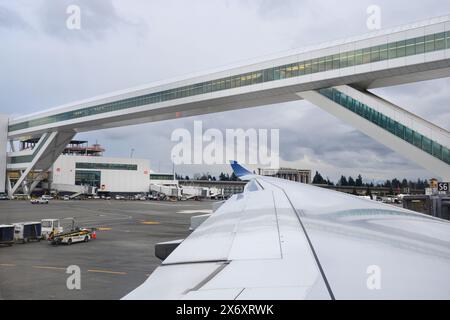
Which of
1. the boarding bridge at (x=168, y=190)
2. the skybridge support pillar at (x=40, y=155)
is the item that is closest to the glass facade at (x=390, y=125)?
the boarding bridge at (x=168, y=190)

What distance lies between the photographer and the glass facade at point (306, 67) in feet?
111

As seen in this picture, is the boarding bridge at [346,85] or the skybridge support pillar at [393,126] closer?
the skybridge support pillar at [393,126]

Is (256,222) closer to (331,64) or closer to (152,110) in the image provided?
(331,64)

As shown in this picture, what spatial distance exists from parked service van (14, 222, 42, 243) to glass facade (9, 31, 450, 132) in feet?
106

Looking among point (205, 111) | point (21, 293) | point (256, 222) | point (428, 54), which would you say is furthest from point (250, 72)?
point (256, 222)

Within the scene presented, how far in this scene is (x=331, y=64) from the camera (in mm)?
40500

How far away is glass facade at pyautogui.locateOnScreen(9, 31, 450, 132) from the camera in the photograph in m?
34.0

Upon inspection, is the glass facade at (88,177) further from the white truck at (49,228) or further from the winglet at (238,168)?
the winglet at (238,168)

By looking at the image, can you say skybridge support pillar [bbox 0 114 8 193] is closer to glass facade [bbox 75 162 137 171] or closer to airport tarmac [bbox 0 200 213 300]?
glass facade [bbox 75 162 137 171]

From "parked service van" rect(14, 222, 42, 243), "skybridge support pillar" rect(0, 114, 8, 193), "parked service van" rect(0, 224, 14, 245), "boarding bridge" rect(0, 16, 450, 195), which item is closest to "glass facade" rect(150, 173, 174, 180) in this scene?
"skybridge support pillar" rect(0, 114, 8, 193)

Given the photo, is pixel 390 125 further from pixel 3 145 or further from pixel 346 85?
pixel 3 145

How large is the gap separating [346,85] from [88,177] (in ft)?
270

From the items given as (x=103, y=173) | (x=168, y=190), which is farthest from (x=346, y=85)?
(x=103, y=173)

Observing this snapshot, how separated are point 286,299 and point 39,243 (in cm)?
2257
